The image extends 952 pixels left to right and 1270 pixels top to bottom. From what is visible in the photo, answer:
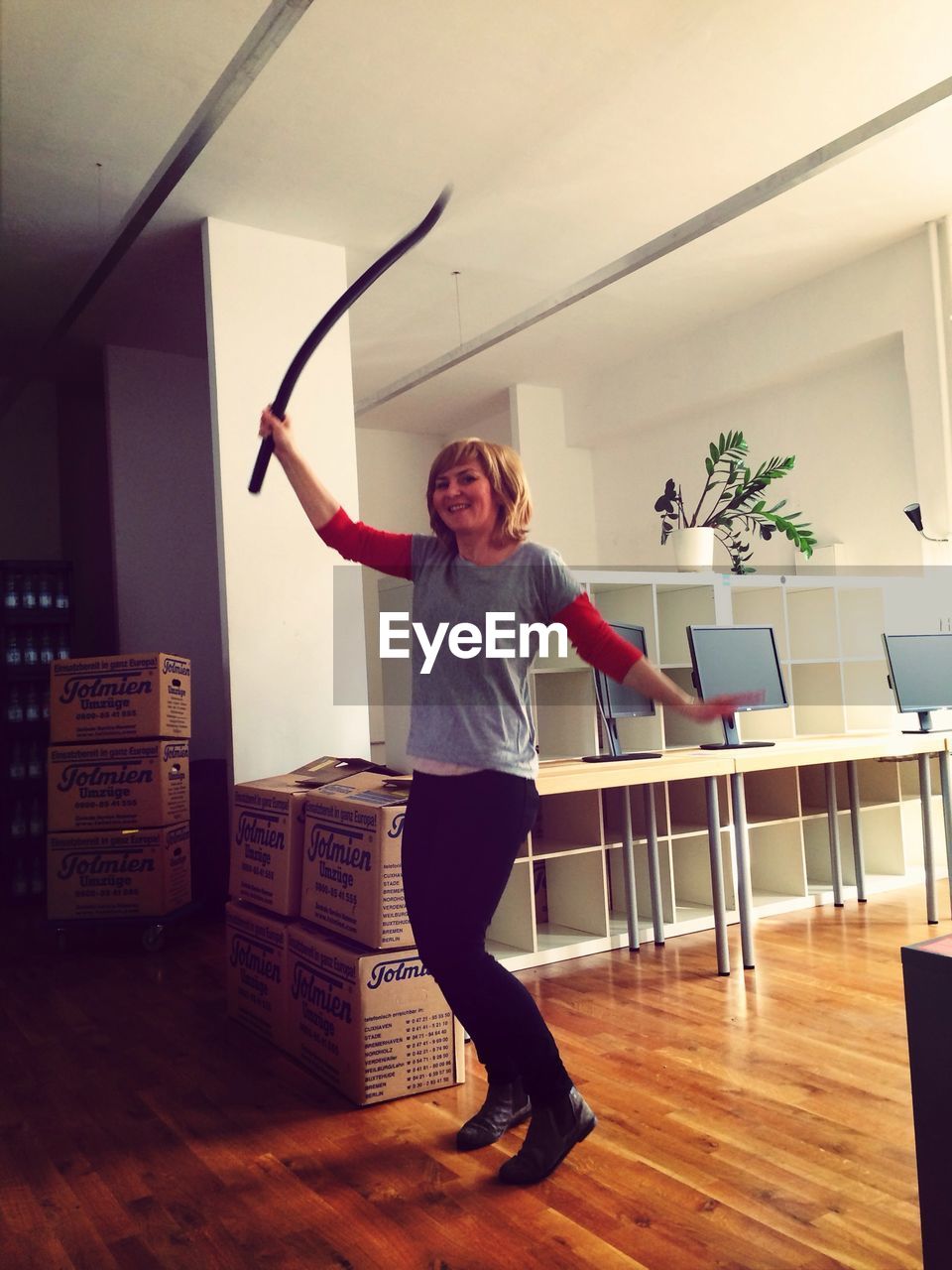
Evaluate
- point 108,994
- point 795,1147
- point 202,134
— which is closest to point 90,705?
point 108,994

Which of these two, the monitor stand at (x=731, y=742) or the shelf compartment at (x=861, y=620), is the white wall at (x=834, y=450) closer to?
the shelf compartment at (x=861, y=620)

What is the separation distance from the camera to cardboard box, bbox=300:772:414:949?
2477 millimetres

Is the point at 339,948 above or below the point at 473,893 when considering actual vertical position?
below

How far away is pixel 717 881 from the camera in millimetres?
3428

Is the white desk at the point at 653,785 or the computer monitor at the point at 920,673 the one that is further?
the computer monitor at the point at 920,673

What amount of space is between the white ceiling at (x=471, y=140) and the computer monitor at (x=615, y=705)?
2060 mm

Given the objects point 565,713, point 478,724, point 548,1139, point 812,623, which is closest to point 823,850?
point 812,623

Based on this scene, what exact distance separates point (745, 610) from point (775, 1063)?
2.65m

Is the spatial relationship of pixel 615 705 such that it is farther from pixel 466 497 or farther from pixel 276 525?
pixel 466 497

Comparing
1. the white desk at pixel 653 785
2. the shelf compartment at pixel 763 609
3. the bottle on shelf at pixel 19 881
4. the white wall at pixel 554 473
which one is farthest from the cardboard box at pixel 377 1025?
the white wall at pixel 554 473

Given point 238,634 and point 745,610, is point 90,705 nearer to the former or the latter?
point 238,634

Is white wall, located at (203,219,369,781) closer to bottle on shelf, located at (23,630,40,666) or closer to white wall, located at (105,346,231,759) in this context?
white wall, located at (105,346,231,759)

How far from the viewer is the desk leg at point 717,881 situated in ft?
11.2

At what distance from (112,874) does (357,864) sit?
7.10 ft
